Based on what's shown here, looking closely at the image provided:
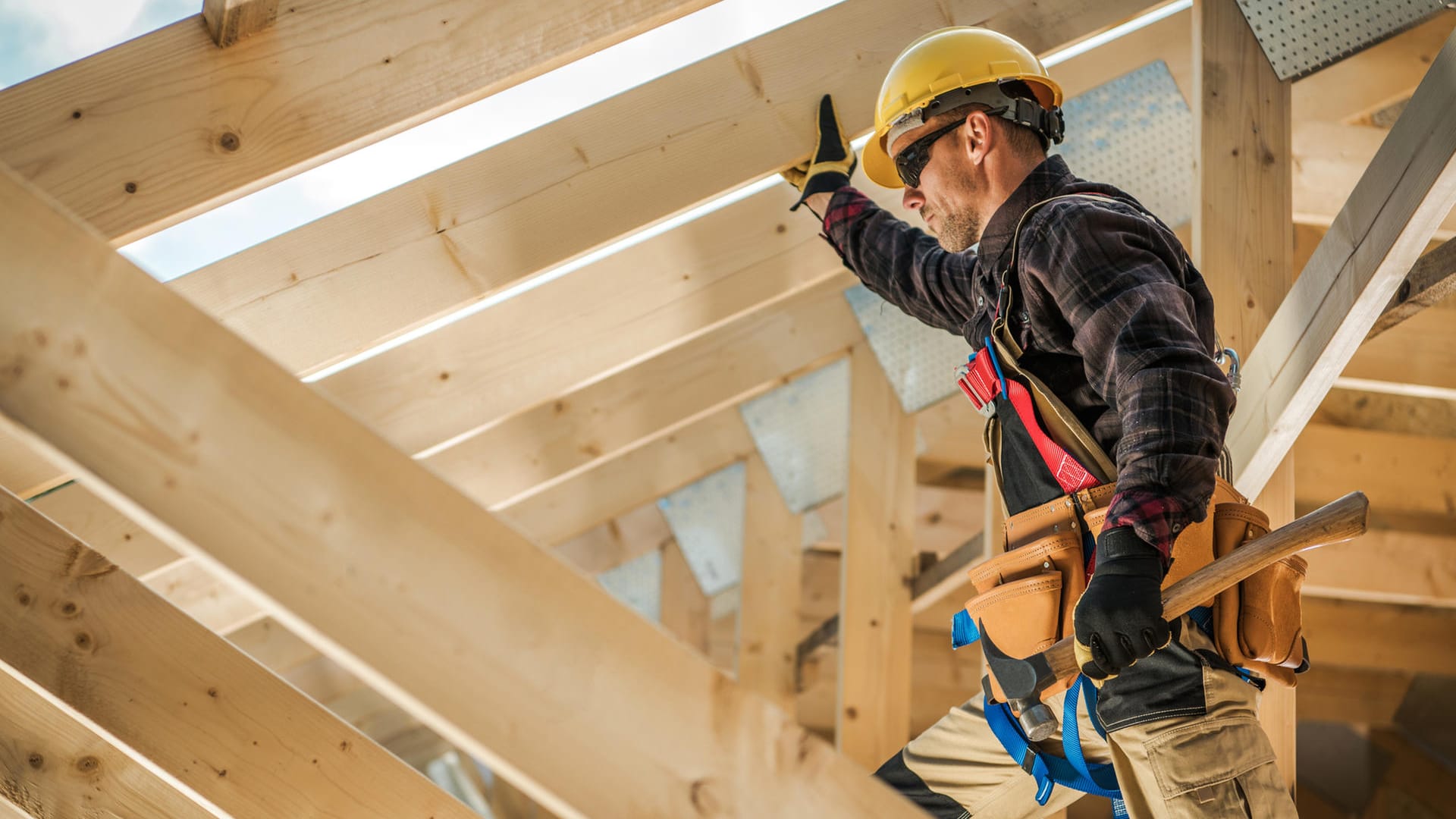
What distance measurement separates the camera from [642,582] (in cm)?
636

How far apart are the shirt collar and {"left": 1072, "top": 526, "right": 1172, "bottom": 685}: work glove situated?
57cm

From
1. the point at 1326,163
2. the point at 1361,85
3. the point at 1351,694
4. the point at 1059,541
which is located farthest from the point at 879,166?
the point at 1351,694

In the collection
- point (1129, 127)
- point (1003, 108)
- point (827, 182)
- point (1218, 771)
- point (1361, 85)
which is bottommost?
point (1218, 771)

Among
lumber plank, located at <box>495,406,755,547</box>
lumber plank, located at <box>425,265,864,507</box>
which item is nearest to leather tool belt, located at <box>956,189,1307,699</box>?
lumber plank, located at <box>425,265,864,507</box>

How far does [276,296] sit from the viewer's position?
2297mm

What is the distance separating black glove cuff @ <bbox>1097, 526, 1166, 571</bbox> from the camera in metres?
1.49

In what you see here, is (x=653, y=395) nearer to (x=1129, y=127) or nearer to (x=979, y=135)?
(x=1129, y=127)

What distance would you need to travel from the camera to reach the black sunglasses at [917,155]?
2.03 meters

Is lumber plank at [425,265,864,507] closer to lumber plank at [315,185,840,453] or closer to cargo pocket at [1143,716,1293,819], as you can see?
lumber plank at [315,185,840,453]

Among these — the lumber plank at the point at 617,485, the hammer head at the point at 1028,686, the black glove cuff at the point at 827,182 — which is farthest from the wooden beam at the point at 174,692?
the lumber plank at the point at 617,485

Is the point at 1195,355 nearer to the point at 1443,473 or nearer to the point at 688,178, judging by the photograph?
the point at 688,178

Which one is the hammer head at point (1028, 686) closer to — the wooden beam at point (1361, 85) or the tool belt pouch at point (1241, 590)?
the tool belt pouch at point (1241, 590)

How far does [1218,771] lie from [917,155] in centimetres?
106

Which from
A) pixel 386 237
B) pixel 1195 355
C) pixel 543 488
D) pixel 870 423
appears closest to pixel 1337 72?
pixel 870 423
